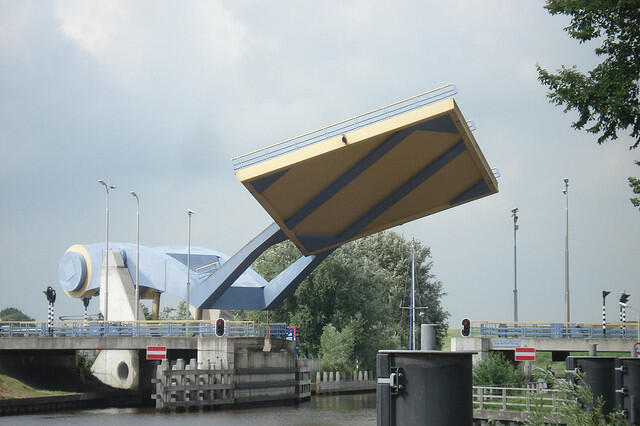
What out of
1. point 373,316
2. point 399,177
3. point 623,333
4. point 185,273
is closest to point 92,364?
point 185,273

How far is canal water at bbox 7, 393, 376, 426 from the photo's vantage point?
32.1 meters

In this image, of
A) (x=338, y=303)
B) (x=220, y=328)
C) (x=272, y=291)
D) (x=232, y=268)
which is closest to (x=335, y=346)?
(x=338, y=303)

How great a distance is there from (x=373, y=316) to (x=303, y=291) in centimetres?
465

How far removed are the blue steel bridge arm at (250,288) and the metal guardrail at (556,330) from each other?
322 inches


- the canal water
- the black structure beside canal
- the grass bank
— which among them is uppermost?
the black structure beside canal

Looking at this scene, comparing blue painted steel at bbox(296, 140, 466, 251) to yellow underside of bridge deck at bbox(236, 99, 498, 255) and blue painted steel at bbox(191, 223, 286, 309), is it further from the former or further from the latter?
blue painted steel at bbox(191, 223, 286, 309)

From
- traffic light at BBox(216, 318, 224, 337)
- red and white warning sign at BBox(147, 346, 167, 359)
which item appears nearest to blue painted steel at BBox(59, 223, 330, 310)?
traffic light at BBox(216, 318, 224, 337)

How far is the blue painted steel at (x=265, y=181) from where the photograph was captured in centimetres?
3306

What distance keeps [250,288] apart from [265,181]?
476 inches

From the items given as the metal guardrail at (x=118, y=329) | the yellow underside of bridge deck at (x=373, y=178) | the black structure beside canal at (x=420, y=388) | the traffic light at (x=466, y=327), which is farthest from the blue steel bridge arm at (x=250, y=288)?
the black structure beside canal at (x=420, y=388)

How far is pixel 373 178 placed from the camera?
3503cm

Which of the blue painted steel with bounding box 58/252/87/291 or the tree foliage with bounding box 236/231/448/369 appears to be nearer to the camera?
the blue painted steel with bounding box 58/252/87/291

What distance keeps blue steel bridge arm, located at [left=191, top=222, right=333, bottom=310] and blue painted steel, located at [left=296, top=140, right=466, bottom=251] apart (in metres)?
0.95

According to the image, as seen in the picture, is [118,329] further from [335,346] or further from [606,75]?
[606,75]
